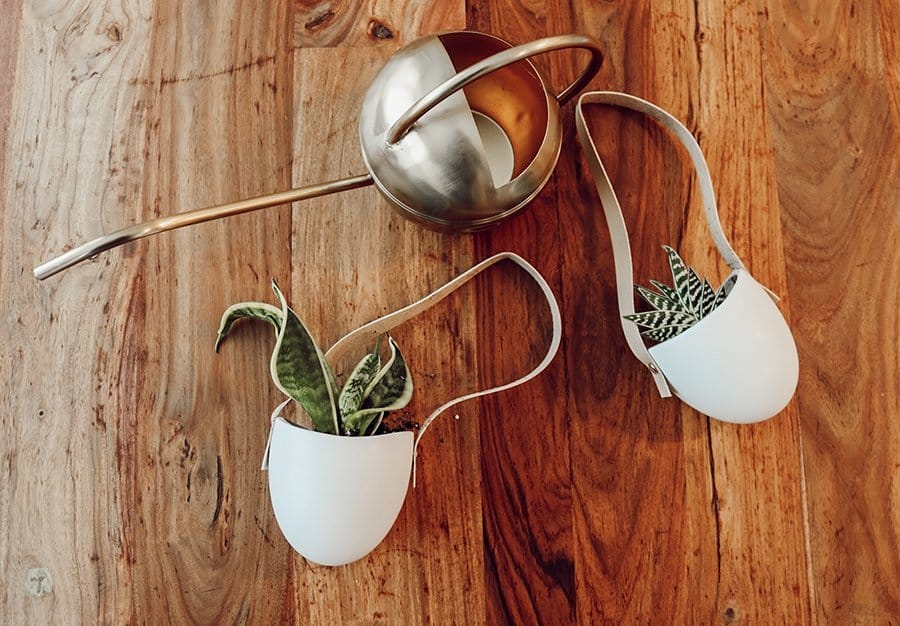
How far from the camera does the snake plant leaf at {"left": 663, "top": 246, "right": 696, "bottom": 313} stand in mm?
574

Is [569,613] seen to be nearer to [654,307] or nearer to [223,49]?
[654,307]

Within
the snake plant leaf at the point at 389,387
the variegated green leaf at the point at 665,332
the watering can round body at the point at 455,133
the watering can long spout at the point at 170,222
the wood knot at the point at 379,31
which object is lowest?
the snake plant leaf at the point at 389,387

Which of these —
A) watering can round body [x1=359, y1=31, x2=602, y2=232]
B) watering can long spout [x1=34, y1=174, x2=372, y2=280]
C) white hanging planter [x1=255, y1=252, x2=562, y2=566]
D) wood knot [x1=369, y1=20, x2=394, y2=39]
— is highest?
wood knot [x1=369, y1=20, x2=394, y2=39]

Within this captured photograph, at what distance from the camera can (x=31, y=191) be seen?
63cm

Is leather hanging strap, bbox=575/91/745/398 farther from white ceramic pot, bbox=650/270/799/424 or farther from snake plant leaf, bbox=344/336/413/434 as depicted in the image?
snake plant leaf, bbox=344/336/413/434

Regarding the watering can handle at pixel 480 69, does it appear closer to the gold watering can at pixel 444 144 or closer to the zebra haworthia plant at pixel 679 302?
the gold watering can at pixel 444 144

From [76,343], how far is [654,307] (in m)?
0.50

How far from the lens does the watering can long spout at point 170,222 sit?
1.54 ft

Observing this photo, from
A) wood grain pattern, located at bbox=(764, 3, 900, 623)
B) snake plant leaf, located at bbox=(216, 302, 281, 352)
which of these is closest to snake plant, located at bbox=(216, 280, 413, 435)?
snake plant leaf, located at bbox=(216, 302, 281, 352)

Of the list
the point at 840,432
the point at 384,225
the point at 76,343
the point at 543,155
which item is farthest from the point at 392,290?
the point at 840,432

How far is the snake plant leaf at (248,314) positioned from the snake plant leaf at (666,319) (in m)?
0.30

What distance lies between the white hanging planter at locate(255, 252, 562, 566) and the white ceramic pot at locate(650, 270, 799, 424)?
23cm

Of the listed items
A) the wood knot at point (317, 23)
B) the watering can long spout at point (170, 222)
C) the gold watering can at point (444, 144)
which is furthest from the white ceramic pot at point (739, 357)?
the wood knot at point (317, 23)

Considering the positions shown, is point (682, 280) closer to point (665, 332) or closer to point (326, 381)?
point (665, 332)
